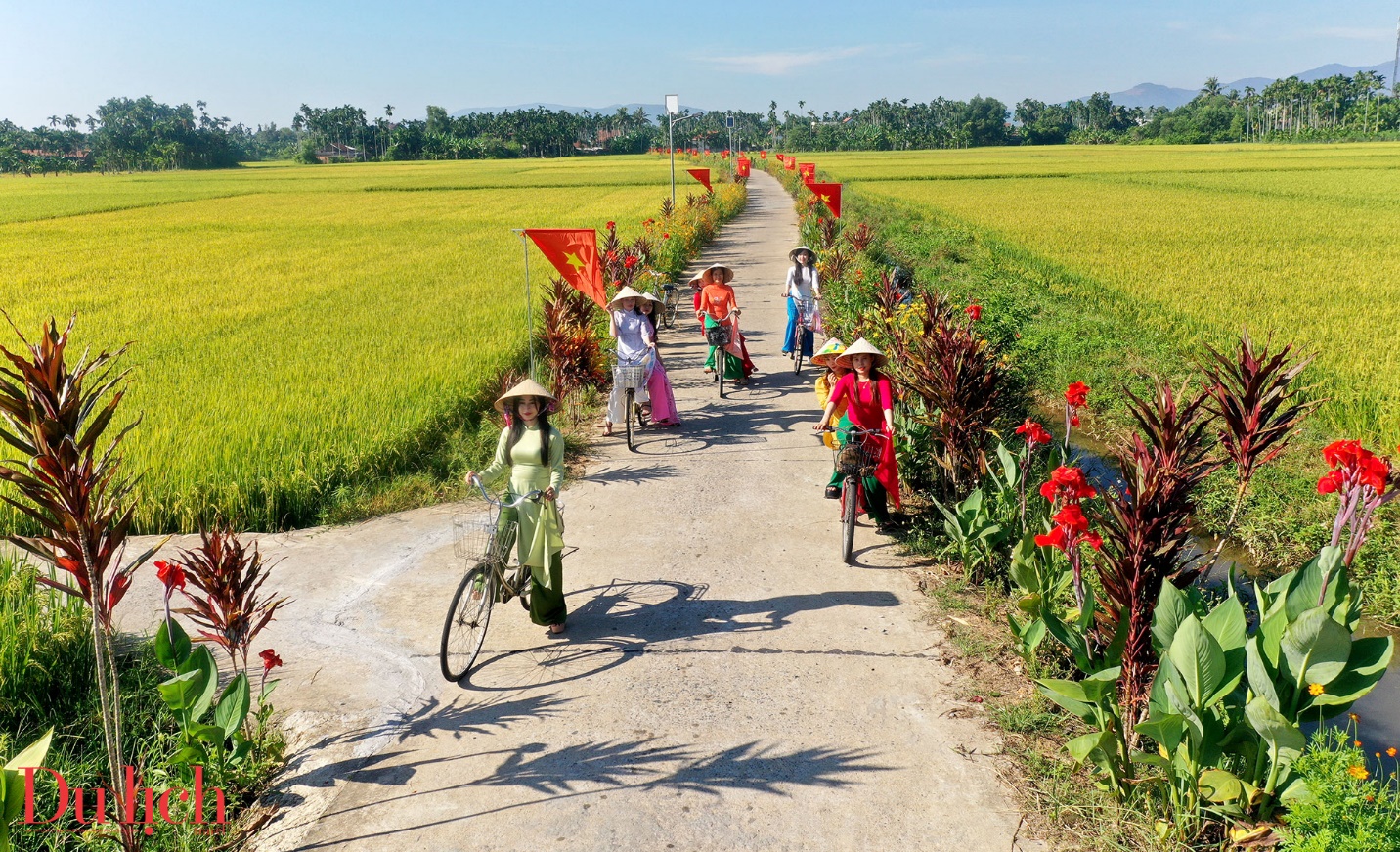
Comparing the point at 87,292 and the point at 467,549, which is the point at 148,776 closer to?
the point at 467,549

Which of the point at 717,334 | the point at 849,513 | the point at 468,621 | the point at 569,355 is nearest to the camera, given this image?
the point at 468,621

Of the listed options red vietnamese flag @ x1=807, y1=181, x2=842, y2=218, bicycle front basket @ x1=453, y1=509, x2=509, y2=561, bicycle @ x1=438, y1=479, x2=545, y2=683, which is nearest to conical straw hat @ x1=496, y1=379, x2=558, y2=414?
bicycle @ x1=438, y1=479, x2=545, y2=683

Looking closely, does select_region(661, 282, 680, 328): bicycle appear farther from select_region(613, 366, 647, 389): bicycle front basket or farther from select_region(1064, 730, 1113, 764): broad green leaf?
select_region(1064, 730, 1113, 764): broad green leaf

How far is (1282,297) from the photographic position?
13.2 meters

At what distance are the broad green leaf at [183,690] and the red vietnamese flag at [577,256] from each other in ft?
15.0

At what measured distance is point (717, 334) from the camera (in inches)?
376

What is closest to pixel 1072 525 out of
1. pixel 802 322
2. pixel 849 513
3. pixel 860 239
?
pixel 849 513

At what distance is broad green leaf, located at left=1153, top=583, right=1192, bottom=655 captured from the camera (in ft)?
11.1

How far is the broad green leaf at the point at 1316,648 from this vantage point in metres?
2.98

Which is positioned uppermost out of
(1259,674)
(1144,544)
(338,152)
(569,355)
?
(338,152)

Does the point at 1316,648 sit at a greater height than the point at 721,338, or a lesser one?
lesser

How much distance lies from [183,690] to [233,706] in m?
0.19

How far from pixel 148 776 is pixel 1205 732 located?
3837 mm

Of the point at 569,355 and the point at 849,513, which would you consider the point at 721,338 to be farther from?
the point at 849,513
